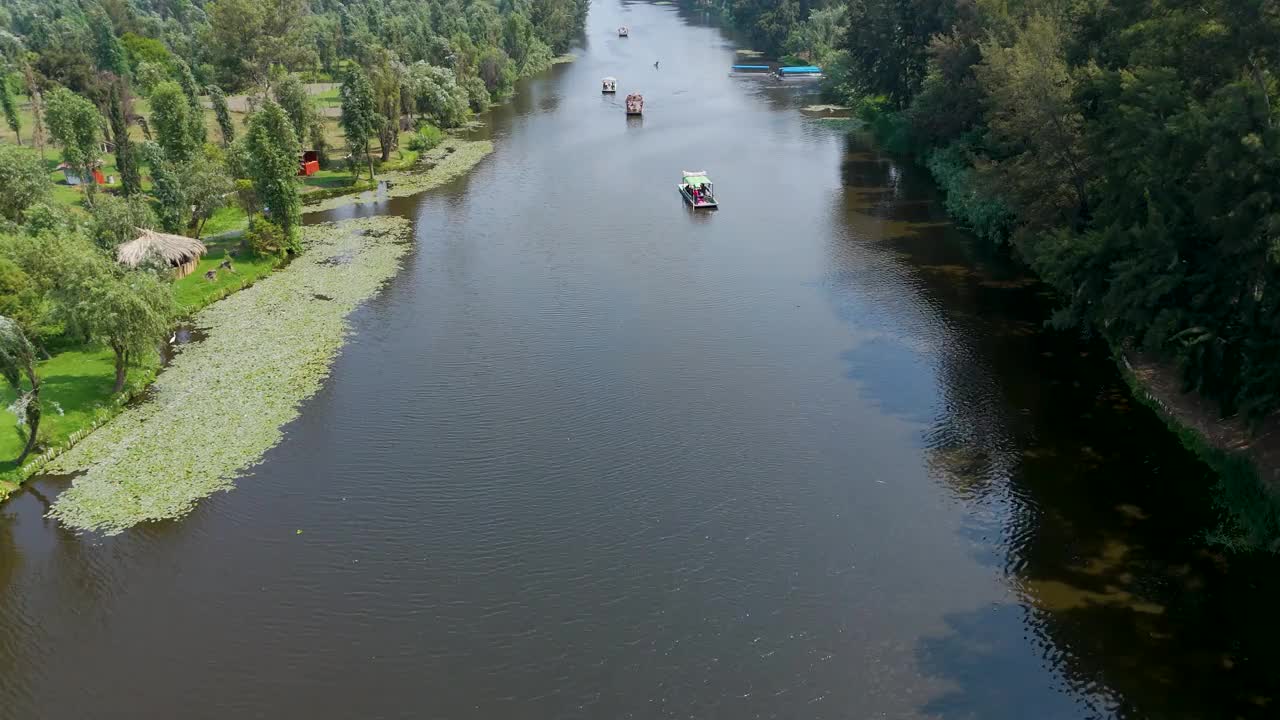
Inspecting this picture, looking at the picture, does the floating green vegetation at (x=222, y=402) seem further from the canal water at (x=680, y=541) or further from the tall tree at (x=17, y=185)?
the tall tree at (x=17, y=185)

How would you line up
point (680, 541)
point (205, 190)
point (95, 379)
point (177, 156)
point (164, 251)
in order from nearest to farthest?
point (680, 541) → point (95, 379) → point (164, 251) → point (205, 190) → point (177, 156)

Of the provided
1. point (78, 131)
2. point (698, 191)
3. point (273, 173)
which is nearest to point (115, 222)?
point (273, 173)

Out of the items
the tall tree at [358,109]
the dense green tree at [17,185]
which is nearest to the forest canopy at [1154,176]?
the tall tree at [358,109]

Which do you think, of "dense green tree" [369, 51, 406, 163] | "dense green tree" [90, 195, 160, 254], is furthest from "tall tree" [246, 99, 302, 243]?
"dense green tree" [369, 51, 406, 163]

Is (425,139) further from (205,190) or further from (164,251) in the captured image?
(164,251)

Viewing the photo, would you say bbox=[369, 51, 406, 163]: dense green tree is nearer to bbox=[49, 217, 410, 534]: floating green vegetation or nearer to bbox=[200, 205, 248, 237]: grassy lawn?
bbox=[200, 205, 248, 237]: grassy lawn

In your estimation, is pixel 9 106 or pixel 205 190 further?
pixel 9 106
